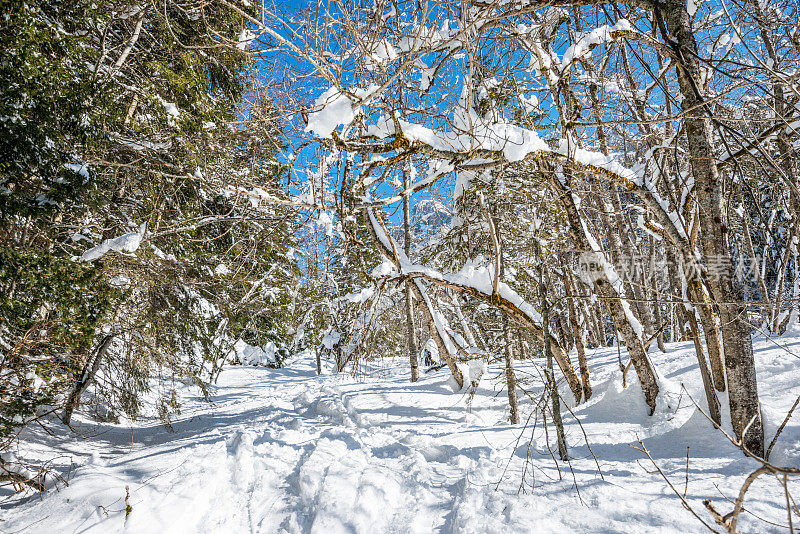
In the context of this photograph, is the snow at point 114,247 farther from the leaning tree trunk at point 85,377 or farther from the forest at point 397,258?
the leaning tree trunk at point 85,377

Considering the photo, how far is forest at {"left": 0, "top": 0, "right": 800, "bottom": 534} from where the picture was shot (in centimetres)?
302

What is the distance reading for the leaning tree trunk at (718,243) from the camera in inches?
130

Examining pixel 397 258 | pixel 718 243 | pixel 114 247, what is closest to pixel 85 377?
pixel 114 247

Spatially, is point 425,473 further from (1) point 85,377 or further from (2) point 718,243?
(1) point 85,377

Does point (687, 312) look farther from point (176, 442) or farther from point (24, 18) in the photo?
point (24, 18)

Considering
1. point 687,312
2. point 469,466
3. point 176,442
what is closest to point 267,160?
point 176,442

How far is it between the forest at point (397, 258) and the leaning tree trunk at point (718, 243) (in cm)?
2

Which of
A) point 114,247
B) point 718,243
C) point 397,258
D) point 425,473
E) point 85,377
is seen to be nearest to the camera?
point 718,243

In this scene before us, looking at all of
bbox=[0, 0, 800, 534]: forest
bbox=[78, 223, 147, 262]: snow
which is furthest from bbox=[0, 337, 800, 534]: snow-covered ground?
bbox=[78, 223, 147, 262]: snow

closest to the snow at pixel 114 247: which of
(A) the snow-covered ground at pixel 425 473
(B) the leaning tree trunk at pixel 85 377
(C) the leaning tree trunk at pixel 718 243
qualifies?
(B) the leaning tree trunk at pixel 85 377

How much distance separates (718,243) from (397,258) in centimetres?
321

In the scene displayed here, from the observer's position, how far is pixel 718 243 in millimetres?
3383

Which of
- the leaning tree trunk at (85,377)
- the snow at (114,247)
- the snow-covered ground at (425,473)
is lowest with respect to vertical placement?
the snow-covered ground at (425,473)

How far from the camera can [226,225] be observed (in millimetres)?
7223
